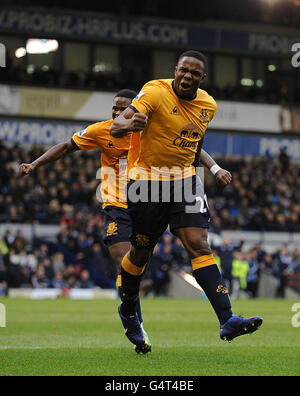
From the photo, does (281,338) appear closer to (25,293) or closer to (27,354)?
(27,354)

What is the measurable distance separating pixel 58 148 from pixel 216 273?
225cm

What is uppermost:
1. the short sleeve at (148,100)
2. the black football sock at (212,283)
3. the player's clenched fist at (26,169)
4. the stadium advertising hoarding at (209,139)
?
the stadium advertising hoarding at (209,139)

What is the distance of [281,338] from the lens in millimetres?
10203

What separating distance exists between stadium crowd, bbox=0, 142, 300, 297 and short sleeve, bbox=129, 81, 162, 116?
1700 centimetres

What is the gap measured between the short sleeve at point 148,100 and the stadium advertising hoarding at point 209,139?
25254mm

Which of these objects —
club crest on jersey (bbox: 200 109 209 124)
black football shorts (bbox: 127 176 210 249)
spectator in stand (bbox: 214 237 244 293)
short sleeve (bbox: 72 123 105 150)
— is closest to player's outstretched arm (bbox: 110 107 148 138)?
black football shorts (bbox: 127 176 210 249)

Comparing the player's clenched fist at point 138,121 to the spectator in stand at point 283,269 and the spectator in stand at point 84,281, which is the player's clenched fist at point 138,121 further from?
the spectator in stand at point 283,269

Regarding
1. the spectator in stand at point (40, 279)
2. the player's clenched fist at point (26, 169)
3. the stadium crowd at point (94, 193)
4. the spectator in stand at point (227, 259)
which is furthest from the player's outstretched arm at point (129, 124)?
the stadium crowd at point (94, 193)

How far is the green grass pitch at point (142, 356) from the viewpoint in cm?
655

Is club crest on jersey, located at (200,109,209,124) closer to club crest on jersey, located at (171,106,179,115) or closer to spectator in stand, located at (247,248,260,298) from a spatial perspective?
club crest on jersey, located at (171,106,179,115)

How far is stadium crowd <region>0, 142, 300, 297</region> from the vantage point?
24.2 meters
